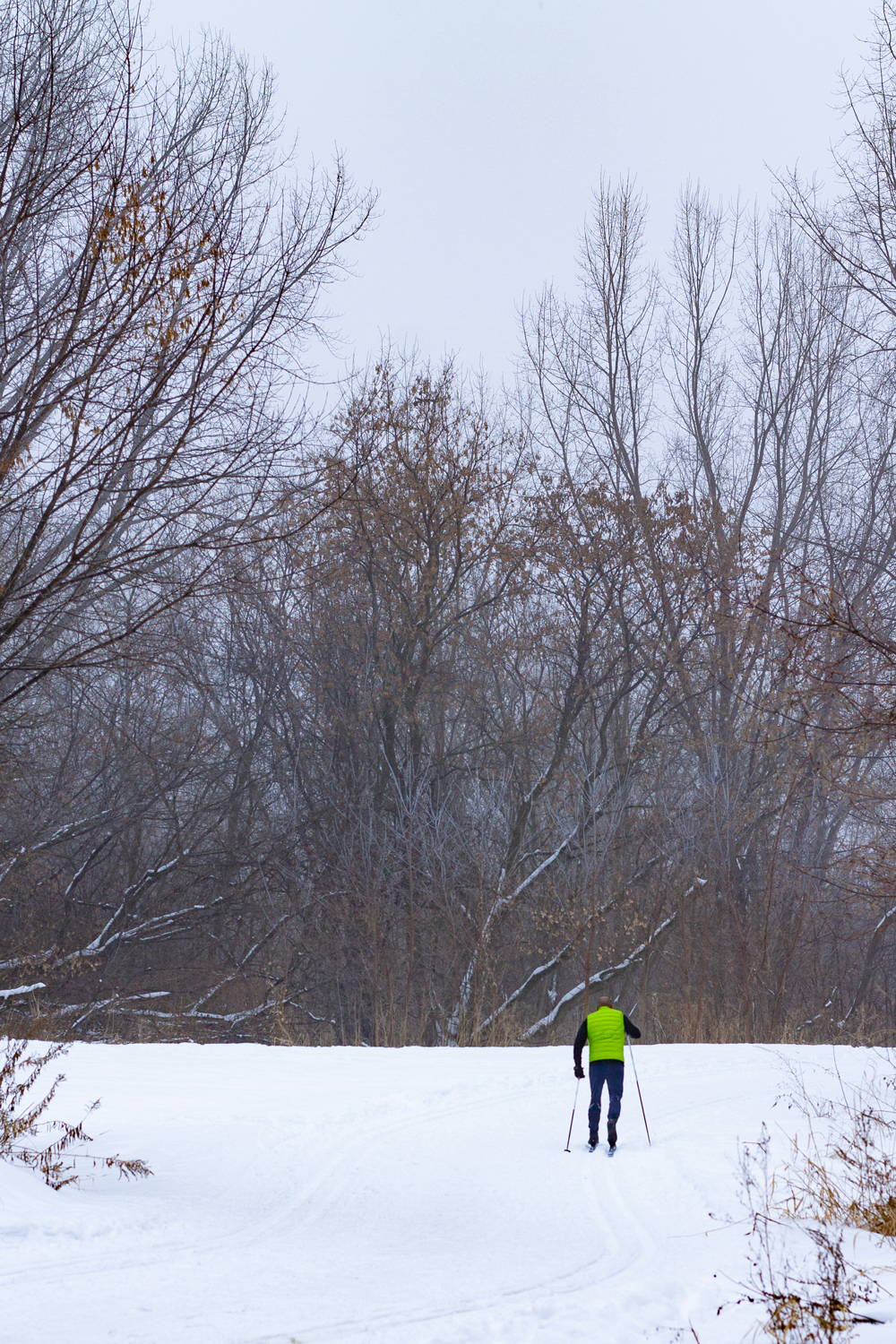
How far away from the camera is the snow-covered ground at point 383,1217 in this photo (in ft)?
17.7

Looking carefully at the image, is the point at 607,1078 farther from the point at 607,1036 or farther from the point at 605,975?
the point at 605,975

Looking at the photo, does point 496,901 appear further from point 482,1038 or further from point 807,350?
point 807,350

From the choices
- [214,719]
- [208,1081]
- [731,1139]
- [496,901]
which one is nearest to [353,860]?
[496,901]

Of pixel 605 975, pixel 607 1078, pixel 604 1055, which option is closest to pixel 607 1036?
pixel 604 1055

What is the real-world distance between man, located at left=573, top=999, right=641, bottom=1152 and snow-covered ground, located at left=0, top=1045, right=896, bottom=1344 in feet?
1.38

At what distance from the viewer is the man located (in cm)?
1026

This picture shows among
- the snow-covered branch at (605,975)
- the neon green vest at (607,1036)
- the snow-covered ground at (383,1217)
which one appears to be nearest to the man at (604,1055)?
the neon green vest at (607,1036)

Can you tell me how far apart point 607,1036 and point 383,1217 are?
348 cm

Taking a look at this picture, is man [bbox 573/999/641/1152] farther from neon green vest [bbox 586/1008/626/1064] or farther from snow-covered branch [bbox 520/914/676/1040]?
snow-covered branch [bbox 520/914/676/1040]

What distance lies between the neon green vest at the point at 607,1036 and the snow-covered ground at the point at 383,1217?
837 mm

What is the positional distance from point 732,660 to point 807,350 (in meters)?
10.4

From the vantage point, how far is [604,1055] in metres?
10.5

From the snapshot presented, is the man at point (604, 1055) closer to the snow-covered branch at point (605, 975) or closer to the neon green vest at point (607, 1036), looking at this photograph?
the neon green vest at point (607, 1036)

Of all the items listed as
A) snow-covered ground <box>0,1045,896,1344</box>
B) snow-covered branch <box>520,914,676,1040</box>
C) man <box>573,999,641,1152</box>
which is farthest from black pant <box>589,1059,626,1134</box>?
snow-covered branch <box>520,914,676,1040</box>
